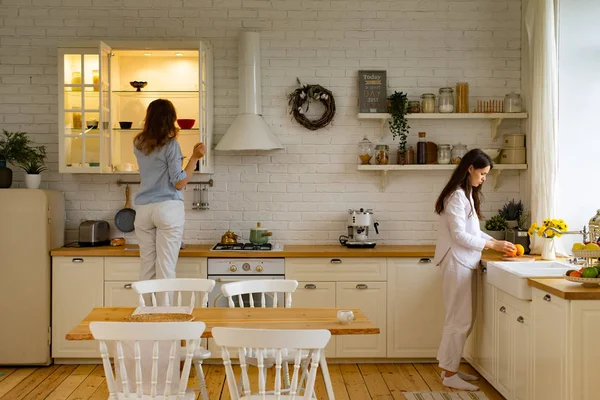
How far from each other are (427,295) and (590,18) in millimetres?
2467

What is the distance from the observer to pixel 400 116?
609 cm

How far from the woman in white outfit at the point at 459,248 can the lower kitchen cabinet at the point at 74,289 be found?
8.79ft

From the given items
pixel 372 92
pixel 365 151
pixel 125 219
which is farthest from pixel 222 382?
pixel 372 92

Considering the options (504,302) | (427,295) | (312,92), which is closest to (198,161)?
(312,92)

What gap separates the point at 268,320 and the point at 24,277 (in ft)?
9.40

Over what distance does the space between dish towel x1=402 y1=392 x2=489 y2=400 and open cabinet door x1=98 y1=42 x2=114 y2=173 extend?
9.81ft

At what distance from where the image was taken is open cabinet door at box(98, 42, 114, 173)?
590 cm

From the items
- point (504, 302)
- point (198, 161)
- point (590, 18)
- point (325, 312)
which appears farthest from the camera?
point (198, 161)

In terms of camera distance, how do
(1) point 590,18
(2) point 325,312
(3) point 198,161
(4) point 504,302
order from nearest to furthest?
(2) point 325,312 < (4) point 504,302 < (1) point 590,18 < (3) point 198,161

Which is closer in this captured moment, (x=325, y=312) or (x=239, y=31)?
(x=325, y=312)

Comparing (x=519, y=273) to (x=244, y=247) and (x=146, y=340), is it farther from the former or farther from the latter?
(x=146, y=340)

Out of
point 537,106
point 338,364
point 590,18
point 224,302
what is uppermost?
point 590,18

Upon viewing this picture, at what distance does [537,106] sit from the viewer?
5613 mm

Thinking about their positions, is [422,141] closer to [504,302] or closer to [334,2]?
[334,2]
